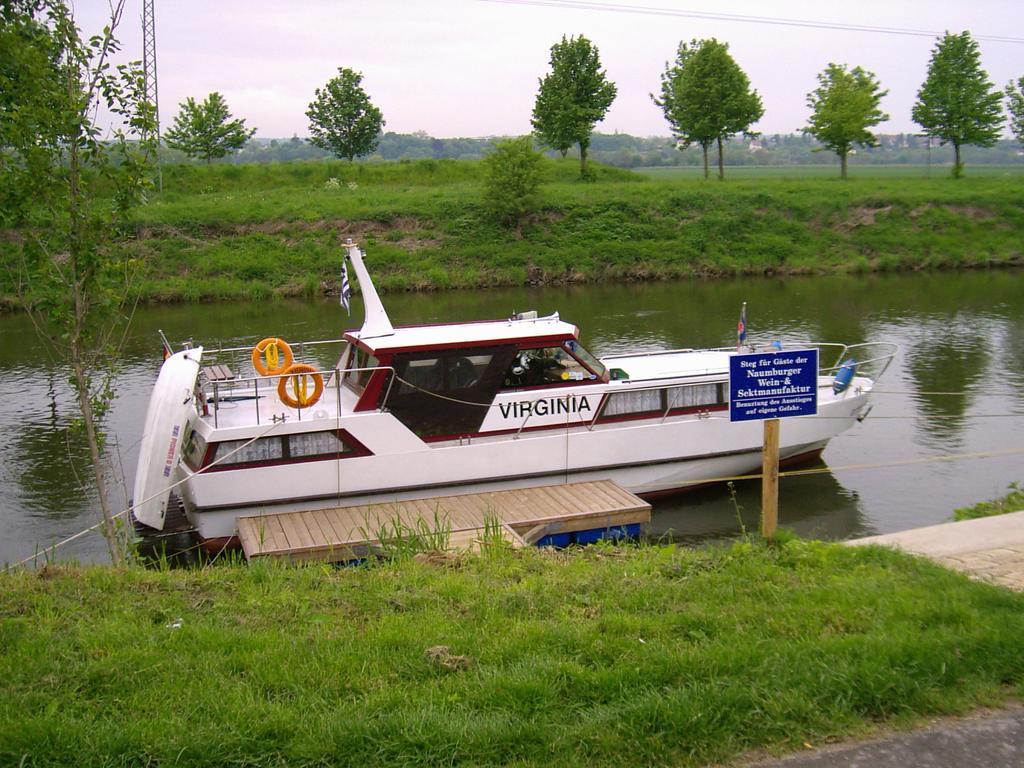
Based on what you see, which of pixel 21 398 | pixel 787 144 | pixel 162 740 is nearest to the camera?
pixel 162 740

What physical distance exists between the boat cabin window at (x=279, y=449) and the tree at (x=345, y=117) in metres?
46.7

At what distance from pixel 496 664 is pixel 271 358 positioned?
868 centimetres

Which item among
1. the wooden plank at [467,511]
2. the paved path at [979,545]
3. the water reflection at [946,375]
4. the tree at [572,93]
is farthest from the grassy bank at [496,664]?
the tree at [572,93]

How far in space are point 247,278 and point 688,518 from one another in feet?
96.1

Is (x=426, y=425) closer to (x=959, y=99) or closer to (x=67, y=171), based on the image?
(x=67, y=171)

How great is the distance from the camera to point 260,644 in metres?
5.79

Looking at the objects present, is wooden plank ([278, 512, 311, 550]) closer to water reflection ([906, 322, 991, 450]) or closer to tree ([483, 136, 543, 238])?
water reflection ([906, 322, 991, 450])

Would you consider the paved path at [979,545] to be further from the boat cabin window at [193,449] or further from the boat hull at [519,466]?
the boat cabin window at [193,449]

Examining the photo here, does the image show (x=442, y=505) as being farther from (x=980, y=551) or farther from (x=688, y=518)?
(x=980, y=551)

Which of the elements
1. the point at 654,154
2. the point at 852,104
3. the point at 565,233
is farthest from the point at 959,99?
the point at 654,154

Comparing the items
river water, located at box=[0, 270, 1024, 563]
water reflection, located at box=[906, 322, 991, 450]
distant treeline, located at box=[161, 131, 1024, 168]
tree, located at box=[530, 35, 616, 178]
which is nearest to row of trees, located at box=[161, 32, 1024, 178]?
tree, located at box=[530, 35, 616, 178]

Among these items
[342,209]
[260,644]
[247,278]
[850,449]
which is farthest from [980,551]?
[342,209]

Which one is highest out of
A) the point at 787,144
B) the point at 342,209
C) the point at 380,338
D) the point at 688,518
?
the point at 787,144

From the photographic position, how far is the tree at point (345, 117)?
56.6 meters
